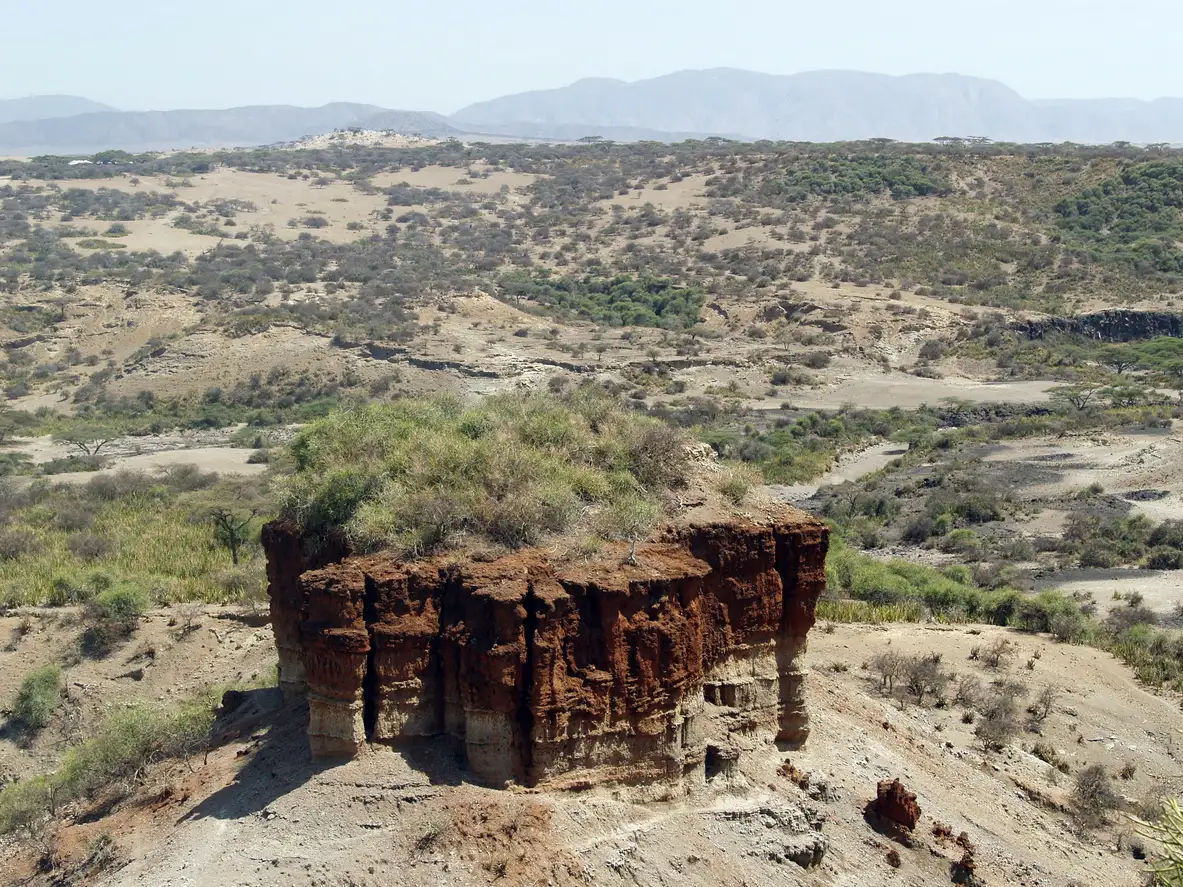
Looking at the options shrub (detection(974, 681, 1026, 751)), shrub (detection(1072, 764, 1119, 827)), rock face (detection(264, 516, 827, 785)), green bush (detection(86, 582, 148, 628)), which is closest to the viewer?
Answer: rock face (detection(264, 516, 827, 785))

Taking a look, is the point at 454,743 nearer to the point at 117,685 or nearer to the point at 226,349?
the point at 117,685

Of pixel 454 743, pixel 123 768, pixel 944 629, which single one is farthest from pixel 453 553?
pixel 944 629

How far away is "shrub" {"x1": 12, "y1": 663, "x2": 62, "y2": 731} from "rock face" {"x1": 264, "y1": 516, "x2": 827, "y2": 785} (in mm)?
9471

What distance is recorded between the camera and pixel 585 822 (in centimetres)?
1052

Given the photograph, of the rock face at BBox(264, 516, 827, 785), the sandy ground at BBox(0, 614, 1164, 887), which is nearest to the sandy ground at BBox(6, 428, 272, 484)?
the sandy ground at BBox(0, 614, 1164, 887)

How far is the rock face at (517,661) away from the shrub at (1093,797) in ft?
19.8

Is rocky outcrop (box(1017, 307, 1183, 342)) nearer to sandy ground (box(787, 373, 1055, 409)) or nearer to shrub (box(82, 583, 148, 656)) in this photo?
sandy ground (box(787, 373, 1055, 409))

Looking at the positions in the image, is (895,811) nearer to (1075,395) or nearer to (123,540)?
(123,540)

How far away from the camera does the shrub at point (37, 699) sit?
18547mm

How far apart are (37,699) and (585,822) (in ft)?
38.2

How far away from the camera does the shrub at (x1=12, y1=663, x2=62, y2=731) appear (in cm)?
1855

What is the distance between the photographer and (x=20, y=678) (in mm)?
19453

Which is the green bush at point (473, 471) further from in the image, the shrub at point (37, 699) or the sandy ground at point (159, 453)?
the sandy ground at point (159, 453)

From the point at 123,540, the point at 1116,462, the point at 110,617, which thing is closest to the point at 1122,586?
the point at 1116,462
